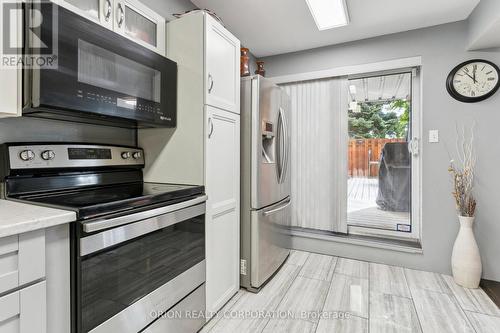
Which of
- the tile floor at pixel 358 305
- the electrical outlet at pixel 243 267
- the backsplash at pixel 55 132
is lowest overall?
the tile floor at pixel 358 305

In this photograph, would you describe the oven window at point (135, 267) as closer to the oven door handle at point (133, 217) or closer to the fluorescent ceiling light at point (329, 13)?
the oven door handle at point (133, 217)

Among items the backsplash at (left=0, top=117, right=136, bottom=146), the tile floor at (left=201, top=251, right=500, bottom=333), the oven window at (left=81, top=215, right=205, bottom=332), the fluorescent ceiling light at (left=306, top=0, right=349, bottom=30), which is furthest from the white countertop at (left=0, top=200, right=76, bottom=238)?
the fluorescent ceiling light at (left=306, top=0, right=349, bottom=30)

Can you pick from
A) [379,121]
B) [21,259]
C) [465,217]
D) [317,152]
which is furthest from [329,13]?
[21,259]

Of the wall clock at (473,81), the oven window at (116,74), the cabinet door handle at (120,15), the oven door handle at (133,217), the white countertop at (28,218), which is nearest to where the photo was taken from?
the white countertop at (28,218)

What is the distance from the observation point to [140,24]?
1588 mm

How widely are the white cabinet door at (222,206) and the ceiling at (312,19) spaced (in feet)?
3.29

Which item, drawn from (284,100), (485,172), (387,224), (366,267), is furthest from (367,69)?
(366,267)

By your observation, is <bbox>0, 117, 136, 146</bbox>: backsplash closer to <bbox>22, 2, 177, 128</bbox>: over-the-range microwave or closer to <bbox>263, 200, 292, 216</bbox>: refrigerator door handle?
<bbox>22, 2, 177, 128</bbox>: over-the-range microwave

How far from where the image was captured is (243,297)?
2037 millimetres

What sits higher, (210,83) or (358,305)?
(210,83)

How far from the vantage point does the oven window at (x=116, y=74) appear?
1.16 m

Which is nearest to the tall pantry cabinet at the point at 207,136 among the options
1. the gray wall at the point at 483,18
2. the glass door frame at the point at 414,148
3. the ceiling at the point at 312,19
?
the ceiling at the point at 312,19

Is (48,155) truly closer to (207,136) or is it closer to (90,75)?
(90,75)

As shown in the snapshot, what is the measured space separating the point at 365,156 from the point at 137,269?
8.53 feet
